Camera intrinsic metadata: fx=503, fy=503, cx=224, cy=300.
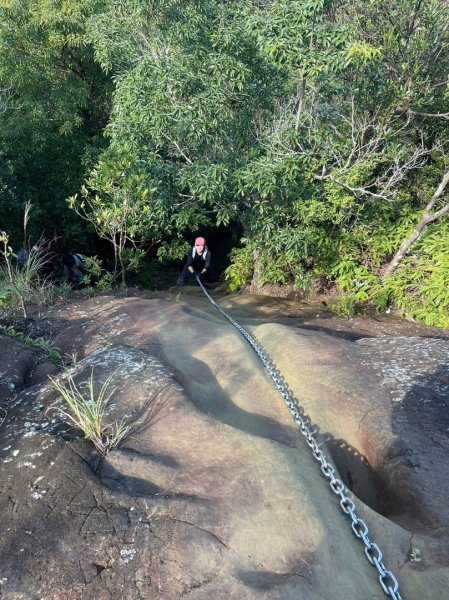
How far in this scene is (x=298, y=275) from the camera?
9977 mm

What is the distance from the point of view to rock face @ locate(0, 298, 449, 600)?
7.65 feet

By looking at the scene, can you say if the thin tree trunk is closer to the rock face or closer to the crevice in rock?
the rock face

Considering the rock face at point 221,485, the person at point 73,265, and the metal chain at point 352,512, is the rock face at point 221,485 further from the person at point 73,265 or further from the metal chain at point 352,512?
the person at point 73,265

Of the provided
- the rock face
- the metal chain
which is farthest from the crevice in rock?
the metal chain

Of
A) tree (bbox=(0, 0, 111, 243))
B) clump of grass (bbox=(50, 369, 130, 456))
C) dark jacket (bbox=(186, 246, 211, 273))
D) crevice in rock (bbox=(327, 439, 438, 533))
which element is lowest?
crevice in rock (bbox=(327, 439, 438, 533))

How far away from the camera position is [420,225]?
8.74 m

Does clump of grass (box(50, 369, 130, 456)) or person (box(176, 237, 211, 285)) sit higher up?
clump of grass (box(50, 369, 130, 456))

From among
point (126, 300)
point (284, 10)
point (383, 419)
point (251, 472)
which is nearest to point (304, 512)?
point (251, 472)

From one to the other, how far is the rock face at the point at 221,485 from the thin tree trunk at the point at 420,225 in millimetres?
4508

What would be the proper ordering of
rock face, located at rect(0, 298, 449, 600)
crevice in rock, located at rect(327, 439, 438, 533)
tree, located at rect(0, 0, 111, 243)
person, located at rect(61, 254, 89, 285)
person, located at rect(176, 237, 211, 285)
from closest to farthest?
rock face, located at rect(0, 298, 449, 600)
crevice in rock, located at rect(327, 439, 438, 533)
person, located at rect(176, 237, 211, 285)
person, located at rect(61, 254, 89, 285)
tree, located at rect(0, 0, 111, 243)

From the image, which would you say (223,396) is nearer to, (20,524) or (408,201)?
(20,524)

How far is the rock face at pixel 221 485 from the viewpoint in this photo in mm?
2332

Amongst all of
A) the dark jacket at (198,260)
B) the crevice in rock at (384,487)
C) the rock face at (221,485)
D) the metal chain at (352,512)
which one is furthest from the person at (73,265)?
the crevice in rock at (384,487)

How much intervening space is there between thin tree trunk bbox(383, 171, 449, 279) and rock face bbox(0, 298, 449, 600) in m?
4.51
